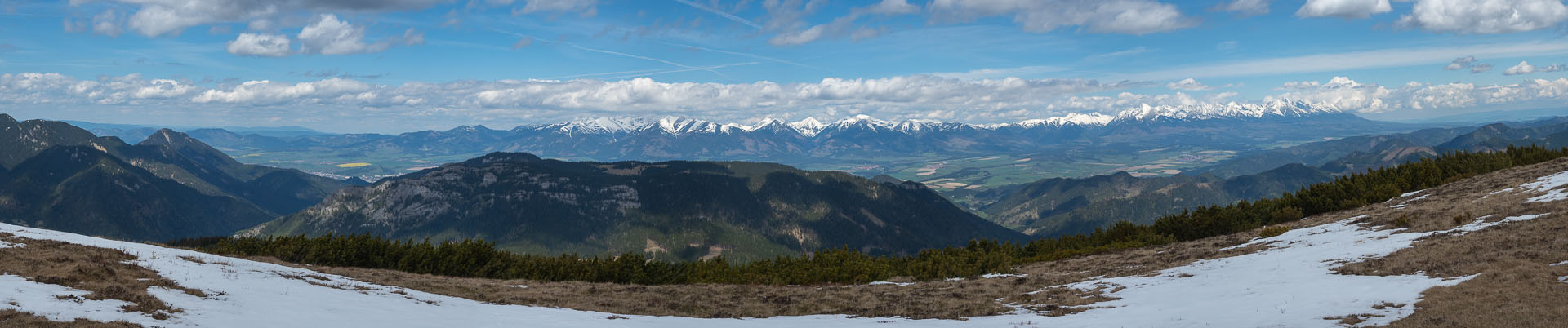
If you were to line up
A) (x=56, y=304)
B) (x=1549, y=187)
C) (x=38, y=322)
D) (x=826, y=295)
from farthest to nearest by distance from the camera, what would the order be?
(x=1549, y=187) → (x=826, y=295) → (x=56, y=304) → (x=38, y=322)

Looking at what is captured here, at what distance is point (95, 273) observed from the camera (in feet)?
71.8

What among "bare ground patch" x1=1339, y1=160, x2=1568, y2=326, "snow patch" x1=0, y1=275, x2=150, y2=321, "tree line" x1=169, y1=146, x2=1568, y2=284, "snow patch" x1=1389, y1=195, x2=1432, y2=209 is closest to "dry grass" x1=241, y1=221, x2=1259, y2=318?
"tree line" x1=169, y1=146, x2=1568, y2=284

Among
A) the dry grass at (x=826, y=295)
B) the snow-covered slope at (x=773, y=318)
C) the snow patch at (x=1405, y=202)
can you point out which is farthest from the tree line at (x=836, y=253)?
the snow-covered slope at (x=773, y=318)

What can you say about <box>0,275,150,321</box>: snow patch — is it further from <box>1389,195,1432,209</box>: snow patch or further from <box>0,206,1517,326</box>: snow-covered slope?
<box>1389,195,1432,209</box>: snow patch

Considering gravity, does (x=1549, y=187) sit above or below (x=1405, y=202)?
above

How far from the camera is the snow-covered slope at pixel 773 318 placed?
18.8 m

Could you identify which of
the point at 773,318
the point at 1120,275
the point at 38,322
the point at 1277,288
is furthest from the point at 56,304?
the point at 1120,275

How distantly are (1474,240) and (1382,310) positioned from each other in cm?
1290

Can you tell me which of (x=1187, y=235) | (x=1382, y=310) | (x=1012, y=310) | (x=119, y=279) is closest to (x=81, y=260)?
(x=119, y=279)

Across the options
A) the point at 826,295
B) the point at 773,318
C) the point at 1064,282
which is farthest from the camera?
the point at 1064,282

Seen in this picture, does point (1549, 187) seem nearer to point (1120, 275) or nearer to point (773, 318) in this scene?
point (1120, 275)

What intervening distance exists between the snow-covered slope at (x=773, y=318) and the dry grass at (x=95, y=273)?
48 cm

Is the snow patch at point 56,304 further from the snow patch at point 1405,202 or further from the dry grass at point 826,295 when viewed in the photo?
the snow patch at point 1405,202

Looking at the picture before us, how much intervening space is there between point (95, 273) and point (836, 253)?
4183 cm
